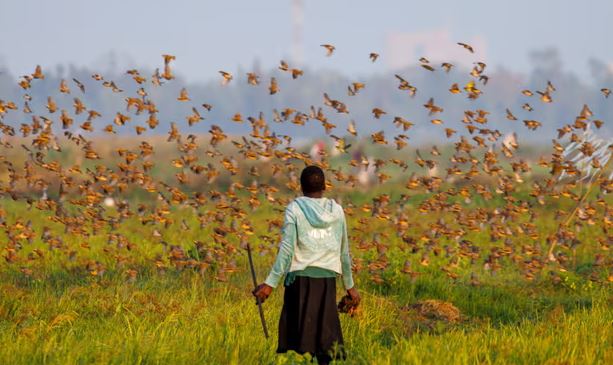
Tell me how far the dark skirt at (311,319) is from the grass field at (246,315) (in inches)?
8.9

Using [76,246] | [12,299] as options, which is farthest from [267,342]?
[76,246]

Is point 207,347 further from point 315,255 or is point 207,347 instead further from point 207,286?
point 207,286

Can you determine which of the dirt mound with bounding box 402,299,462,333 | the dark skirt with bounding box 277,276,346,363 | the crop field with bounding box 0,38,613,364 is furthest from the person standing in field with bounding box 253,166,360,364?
the dirt mound with bounding box 402,299,462,333

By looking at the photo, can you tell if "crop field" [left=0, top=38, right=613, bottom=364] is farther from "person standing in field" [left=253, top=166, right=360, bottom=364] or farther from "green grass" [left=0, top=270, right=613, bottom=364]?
"person standing in field" [left=253, top=166, right=360, bottom=364]

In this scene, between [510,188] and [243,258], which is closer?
[510,188]

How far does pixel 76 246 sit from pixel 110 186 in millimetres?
5124

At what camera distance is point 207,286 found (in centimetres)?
1293

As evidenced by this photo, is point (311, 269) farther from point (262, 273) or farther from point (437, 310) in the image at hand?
point (262, 273)

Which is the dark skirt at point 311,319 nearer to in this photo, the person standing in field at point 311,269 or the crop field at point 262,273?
the person standing in field at point 311,269

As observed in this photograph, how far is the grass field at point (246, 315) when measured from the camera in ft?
27.6

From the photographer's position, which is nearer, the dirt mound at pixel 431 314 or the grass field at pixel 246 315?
the grass field at pixel 246 315

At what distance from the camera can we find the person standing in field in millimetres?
7836

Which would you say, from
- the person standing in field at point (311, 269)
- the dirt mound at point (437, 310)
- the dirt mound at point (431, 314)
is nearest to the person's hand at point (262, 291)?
the person standing in field at point (311, 269)

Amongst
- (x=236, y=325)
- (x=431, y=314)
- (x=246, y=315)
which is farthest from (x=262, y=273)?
(x=236, y=325)
